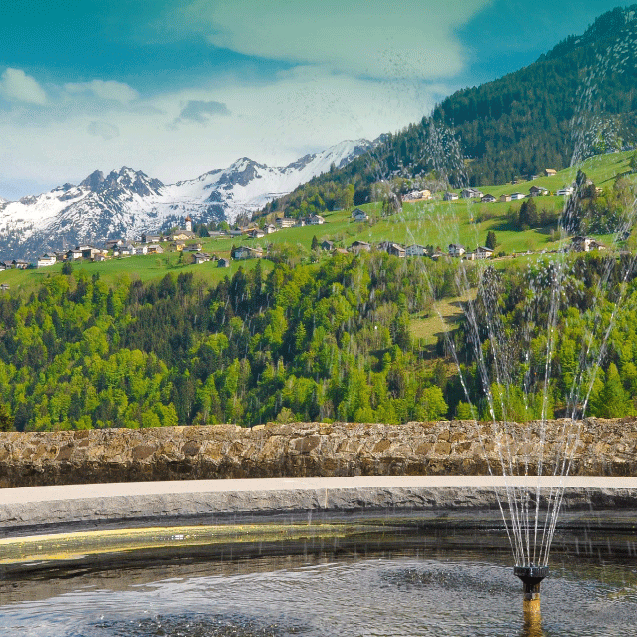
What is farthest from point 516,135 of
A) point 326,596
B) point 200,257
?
point 326,596

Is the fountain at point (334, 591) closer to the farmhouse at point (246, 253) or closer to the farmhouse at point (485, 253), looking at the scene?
the farmhouse at point (485, 253)

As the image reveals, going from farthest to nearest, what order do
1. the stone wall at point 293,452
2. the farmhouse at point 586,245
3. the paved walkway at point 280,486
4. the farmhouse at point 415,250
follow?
1. the farmhouse at point 415,250
2. the farmhouse at point 586,245
3. the stone wall at point 293,452
4. the paved walkway at point 280,486

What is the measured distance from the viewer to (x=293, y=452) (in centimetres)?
1152

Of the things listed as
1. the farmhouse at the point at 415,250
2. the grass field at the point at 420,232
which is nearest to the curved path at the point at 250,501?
the grass field at the point at 420,232

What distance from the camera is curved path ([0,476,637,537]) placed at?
8.01 meters

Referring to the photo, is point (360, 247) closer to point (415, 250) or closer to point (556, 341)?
point (415, 250)

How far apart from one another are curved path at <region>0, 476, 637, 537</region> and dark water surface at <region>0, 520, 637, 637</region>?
4.54 ft

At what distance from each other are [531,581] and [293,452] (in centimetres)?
667

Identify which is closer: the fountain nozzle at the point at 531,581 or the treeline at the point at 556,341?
the fountain nozzle at the point at 531,581

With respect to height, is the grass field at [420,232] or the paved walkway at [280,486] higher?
the grass field at [420,232]

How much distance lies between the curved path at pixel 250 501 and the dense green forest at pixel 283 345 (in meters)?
74.1

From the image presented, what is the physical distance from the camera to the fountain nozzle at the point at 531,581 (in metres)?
4.99

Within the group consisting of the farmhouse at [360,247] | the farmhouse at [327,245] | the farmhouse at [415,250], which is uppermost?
the farmhouse at [327,245]

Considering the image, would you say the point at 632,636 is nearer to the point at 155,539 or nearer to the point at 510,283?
the point at 155,539
